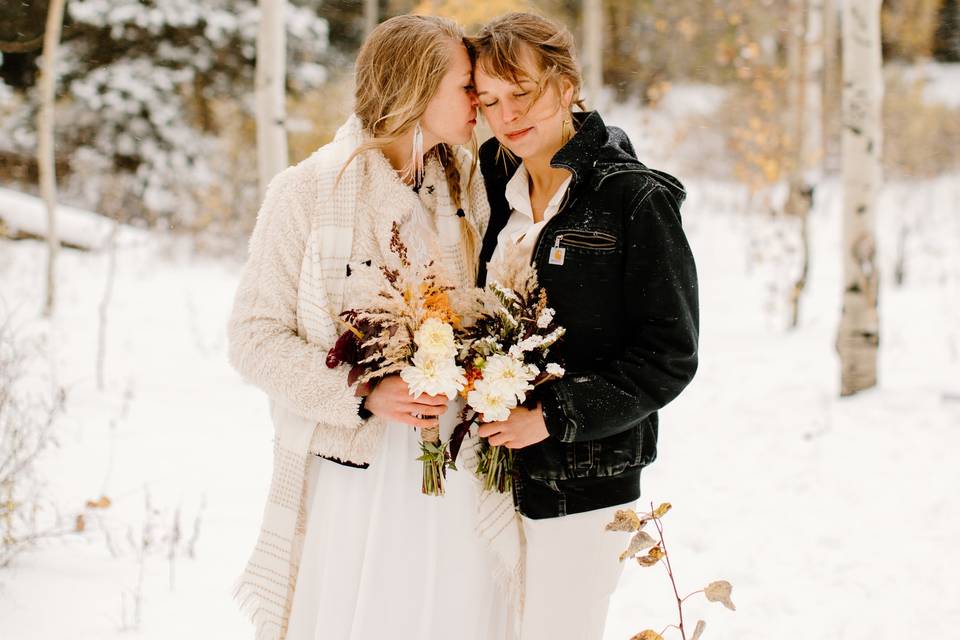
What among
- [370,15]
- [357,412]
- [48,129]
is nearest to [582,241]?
[357,412]

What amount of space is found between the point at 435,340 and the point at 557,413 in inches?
14.0

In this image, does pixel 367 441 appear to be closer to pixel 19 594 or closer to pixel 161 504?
pixel 19 594

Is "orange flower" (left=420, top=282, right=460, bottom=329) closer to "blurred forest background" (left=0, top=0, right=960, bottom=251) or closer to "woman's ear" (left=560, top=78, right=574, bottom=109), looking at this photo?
"woman's ear" (left=560, top=78, right=574, bottom=109)

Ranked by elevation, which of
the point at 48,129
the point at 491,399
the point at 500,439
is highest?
the point at 48,129

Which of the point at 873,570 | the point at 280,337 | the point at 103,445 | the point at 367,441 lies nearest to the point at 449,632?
the point at 367,441

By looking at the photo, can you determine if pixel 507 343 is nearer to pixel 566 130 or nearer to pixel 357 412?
pixel 357 412

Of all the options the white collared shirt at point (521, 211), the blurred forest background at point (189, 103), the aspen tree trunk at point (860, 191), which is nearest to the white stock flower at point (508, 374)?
the white collared shirt at point (521, 211)

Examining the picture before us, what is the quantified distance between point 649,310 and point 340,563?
1.03 metres

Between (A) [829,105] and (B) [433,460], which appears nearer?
(B) [433,460]

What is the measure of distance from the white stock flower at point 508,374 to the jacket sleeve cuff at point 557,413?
127 millimetres

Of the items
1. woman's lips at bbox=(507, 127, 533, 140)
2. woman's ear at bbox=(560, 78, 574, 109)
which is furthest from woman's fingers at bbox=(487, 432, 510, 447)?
woman's ear at bbox=(560, 78, 574, 109)

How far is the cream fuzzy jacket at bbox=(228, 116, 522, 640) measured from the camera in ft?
6.41

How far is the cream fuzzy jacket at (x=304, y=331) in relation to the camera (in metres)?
1.95

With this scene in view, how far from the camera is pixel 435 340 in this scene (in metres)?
1.68
